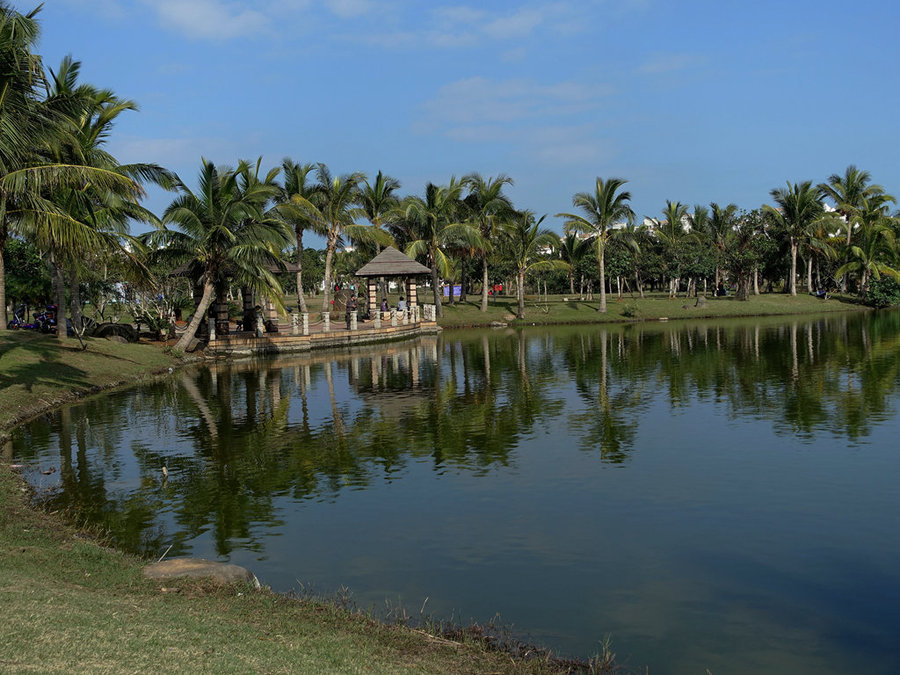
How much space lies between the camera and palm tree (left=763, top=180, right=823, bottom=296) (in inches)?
2714

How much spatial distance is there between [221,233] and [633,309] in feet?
126

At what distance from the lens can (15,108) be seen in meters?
18.7

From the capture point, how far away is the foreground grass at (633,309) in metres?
61.5

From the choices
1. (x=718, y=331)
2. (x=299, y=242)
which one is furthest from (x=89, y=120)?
(x=718, y=331)

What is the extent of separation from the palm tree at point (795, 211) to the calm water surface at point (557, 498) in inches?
1857

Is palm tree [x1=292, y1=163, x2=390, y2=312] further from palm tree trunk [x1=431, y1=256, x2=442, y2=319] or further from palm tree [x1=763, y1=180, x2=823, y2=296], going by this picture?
palm tree [x1=763, y1=180, x2=823, y2=296]

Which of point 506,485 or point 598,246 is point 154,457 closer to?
point 506,485

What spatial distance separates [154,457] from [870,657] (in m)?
13.6

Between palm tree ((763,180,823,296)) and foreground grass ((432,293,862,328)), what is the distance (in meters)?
3.95

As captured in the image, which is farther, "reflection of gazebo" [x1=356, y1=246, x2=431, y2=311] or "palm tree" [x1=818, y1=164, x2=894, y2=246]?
"palm tree" [x1=818, y1=164, x2=894, y2=246]

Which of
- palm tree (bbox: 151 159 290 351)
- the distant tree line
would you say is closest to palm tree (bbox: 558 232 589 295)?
the distant tree line

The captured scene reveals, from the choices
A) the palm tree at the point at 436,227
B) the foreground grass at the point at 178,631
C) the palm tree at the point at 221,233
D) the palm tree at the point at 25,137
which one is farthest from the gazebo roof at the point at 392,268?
the foreground grass at the point at 178,631

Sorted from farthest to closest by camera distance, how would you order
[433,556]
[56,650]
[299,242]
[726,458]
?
[299,242] < [726,458] < [433,556] < [56,650]

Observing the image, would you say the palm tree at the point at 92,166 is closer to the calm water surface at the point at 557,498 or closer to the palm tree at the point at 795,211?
the calm water surface at the point at 557,498
